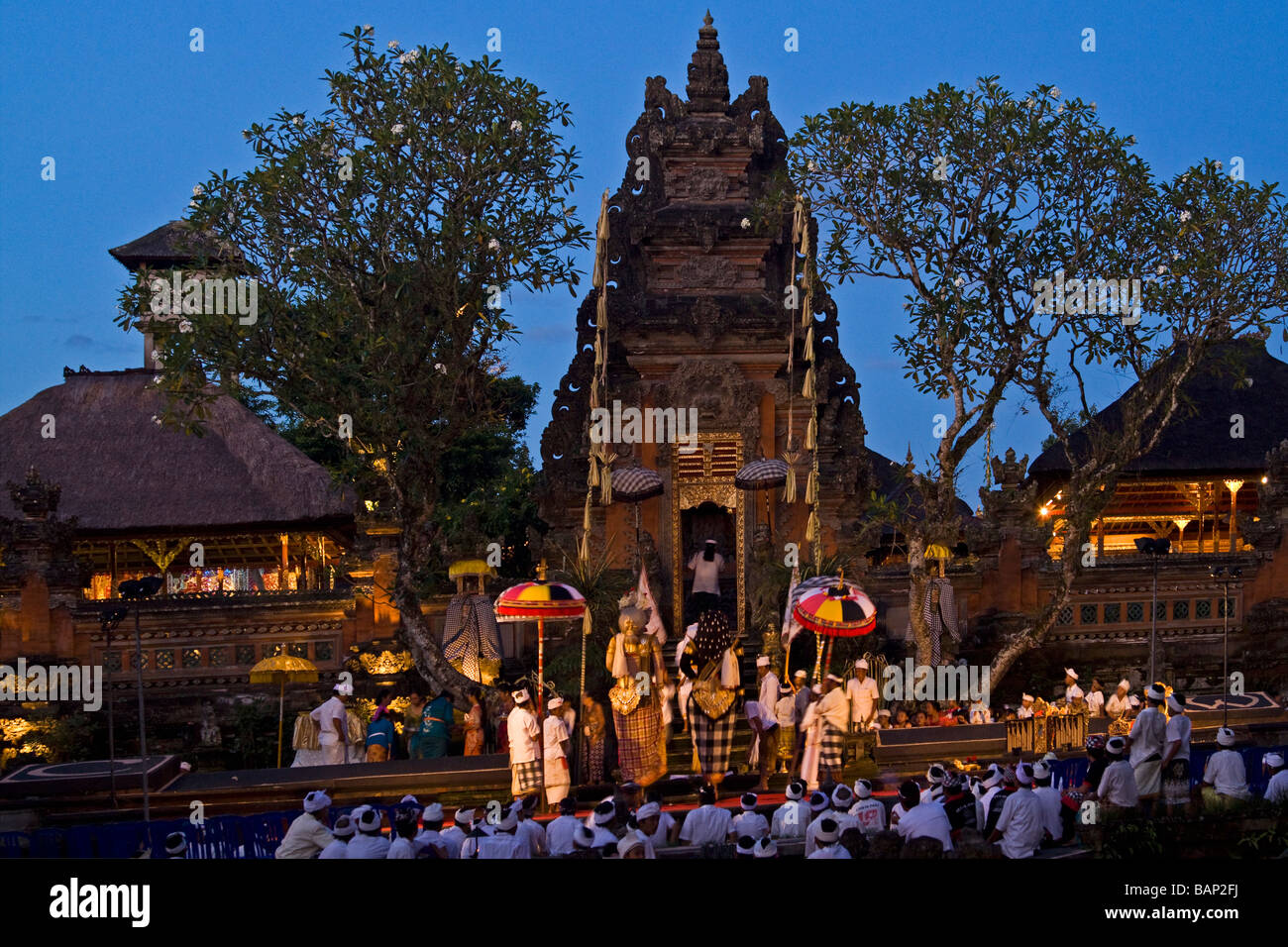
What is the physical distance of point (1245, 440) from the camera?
1210 inches

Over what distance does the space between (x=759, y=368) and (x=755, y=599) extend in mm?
4776

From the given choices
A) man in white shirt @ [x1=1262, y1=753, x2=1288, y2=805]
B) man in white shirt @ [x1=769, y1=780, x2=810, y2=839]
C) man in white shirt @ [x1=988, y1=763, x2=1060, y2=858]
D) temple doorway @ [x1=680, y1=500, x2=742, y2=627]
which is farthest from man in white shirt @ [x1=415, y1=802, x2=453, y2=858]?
temple doorway @ [x1=680, y1=500, x2=742, y2=627]

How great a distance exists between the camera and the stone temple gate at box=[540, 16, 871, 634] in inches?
1018

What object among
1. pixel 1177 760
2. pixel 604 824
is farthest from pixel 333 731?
pixel 1177 760

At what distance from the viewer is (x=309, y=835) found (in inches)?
528

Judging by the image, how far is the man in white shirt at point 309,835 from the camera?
13.4m

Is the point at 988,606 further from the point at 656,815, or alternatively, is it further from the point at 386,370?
the point at 656,815

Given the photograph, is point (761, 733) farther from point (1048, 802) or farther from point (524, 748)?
point (1048, 802)

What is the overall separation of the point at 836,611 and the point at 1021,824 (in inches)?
260

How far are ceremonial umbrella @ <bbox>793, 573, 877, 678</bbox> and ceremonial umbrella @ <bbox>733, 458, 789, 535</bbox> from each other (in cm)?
481

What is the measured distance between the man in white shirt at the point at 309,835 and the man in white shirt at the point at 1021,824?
248 inches

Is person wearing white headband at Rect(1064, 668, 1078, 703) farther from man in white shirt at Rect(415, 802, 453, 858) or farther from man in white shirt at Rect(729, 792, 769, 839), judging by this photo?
man in white shirt at Rect(415, 802, 453, 858)

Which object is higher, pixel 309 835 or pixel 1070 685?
pixel 1070 685
